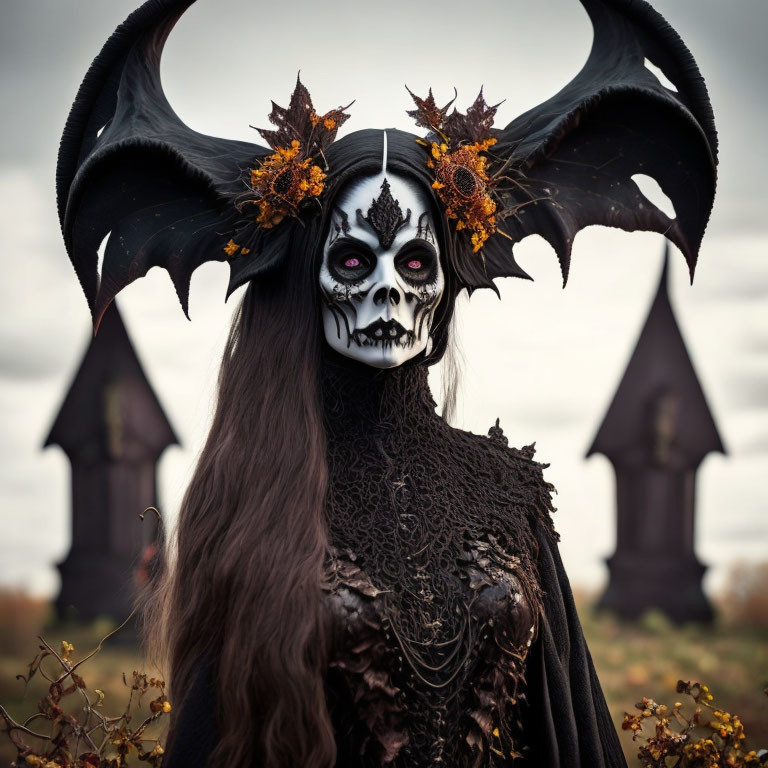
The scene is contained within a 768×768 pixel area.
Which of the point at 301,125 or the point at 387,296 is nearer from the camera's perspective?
the point at 387,296

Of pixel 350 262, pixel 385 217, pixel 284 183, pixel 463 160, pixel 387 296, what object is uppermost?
pixel 463 160

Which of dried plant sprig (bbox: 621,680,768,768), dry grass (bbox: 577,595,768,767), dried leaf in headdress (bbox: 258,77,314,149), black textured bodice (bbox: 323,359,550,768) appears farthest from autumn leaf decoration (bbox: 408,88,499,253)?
dry grass (bbox: 577,595,768,767)

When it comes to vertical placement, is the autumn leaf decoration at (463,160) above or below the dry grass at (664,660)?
above

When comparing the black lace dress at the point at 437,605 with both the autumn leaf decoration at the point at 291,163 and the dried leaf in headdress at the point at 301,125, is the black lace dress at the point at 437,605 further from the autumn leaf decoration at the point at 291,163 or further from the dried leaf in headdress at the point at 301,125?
the dried leaf in headdress at the point at 301,125

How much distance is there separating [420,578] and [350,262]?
2.95 ft

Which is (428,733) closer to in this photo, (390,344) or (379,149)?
(390,344)

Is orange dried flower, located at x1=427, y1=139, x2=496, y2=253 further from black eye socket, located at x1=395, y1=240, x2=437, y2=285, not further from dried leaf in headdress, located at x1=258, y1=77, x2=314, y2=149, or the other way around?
dried leaf in headdress, located at x1=258, y1=77, x2=314, y2=149

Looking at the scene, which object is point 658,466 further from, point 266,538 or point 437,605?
point 266,538

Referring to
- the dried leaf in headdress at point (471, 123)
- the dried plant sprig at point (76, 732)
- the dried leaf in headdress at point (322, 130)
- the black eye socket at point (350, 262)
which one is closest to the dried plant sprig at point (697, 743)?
the dried plant sprig at point (76, 732)

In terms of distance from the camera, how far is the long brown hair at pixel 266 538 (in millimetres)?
2814

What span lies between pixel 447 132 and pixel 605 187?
0.57m

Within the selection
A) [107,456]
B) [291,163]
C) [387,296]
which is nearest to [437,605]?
[387,296]

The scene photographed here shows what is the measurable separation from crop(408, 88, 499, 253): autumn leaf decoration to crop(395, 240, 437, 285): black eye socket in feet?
0.48

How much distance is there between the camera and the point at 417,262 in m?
3.14
